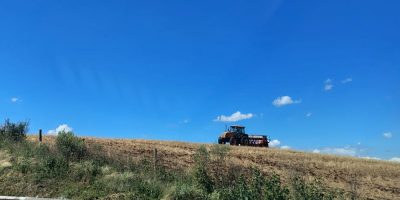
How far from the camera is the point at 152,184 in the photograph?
18.2 m

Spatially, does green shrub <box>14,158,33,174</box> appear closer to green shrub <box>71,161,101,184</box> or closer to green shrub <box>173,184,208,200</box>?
green shrub <box>71,161,101,184</box>

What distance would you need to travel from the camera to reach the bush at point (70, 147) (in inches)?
858

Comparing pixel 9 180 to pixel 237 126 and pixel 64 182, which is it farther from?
pixel 237 126

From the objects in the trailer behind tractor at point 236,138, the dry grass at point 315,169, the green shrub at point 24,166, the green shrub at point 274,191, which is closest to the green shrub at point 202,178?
the green shrub at point 274,191

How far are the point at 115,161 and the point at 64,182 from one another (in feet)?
10.9

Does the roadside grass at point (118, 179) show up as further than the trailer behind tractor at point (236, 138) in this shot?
No

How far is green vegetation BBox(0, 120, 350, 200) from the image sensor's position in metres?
16.5

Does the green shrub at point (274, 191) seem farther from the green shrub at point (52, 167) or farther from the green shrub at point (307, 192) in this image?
the green shrub at point (52, 167)

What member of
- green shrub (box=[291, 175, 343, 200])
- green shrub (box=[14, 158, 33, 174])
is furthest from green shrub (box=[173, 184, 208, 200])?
green shrub (box=[14, 158, 33, 174])

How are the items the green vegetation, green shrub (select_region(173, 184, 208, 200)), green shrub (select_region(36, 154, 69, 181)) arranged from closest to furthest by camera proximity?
the green vegetation, green shrub (select_region(173, 184, 208, 200)), green shrub (select_region(36, 154, 69, 181))

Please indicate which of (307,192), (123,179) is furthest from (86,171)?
(307,192)

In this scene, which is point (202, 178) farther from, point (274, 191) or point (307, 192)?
point (307, 192)

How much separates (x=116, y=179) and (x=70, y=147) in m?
4.38

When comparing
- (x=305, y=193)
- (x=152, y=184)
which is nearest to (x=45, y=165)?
(x=152, y=184)
